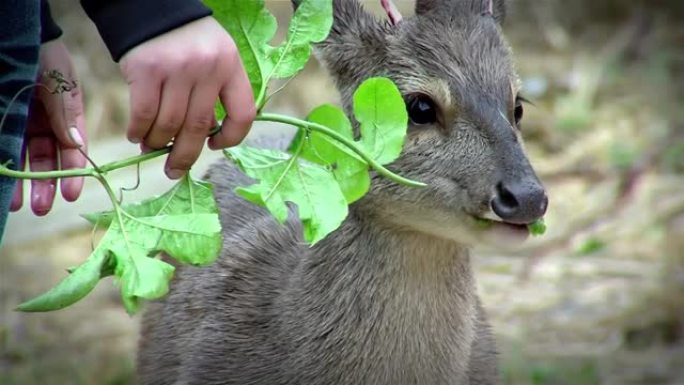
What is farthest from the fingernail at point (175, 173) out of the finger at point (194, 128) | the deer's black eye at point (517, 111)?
the deer's black eye at point (517, 111)

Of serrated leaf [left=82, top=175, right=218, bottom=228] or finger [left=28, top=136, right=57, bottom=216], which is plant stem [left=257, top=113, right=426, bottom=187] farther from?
finger [left=28, top=136, right=57, bottom=216]

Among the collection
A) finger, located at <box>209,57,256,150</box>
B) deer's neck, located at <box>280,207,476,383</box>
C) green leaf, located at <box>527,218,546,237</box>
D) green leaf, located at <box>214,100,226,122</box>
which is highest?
green leaf, located at <box>527,218,546,237</box>

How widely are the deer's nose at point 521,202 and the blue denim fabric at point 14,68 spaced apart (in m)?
1.14

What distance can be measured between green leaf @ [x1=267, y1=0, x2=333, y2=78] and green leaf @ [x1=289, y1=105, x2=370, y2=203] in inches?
4.9

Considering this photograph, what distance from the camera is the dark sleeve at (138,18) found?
2654 mm

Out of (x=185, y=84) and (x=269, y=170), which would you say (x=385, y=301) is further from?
(x=185, y=84)

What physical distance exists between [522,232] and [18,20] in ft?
4.25

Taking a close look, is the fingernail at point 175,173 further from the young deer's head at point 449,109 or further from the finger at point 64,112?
the young deer's head at point 449,109

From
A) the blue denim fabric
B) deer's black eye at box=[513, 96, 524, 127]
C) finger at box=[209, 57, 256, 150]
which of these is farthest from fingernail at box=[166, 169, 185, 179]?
deer's black eye at box=[513, 96, 524, 127]

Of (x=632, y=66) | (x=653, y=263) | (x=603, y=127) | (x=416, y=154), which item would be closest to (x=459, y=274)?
(x=416, y=154)

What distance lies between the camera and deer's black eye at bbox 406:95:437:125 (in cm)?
365

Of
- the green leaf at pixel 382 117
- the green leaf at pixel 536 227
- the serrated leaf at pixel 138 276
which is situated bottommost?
the serrated leaf at pixel 138 276

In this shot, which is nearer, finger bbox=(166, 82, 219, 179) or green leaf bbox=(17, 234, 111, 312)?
finger bbox=(166, 82, 219, 179)

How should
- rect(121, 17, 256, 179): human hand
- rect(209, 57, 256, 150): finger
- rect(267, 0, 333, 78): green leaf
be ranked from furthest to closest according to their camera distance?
rect(267, 0, 333, 78): green leaf < rect(209, 57, 256, 150): finger < rect(121, 17, 256, 179): human hand
